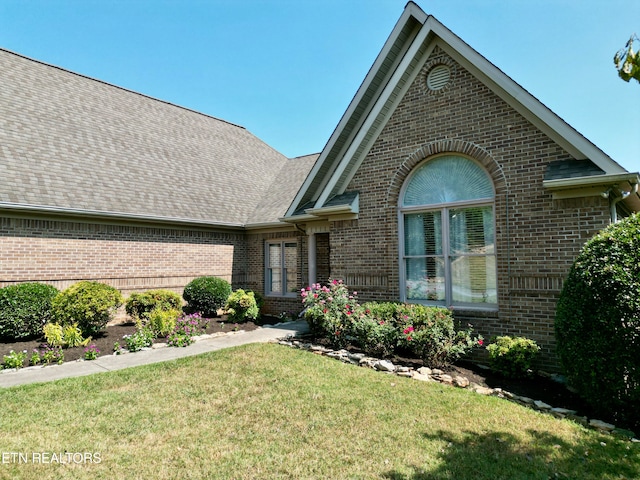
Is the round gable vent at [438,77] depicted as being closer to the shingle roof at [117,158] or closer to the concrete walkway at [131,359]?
the concrete walkway at [131,359]

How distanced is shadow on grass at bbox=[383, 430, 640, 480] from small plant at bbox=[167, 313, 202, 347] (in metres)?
6.31

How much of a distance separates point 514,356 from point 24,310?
10104mm

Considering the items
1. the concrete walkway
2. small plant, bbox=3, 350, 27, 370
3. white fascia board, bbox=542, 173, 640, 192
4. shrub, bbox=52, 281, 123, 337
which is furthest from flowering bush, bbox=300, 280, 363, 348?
small plant, bbox=3, 350, 27, 370

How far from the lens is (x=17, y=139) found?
10547mm

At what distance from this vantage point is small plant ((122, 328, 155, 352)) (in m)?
8.37

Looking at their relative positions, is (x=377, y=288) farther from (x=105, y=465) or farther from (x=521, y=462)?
(x=105, y=465)

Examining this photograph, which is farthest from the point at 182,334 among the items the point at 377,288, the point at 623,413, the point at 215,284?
the point at 623,413

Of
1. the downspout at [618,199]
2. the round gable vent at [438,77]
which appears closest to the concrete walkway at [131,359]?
the round gable vent at [438,77]

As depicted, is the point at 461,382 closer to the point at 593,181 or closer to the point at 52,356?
the point at 593,181

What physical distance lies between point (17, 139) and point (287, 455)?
11549mm

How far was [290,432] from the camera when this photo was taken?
444 centimetres

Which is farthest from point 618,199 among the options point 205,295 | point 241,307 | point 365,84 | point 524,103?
point 205,295

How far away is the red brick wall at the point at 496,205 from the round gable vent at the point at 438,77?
0.14 metres

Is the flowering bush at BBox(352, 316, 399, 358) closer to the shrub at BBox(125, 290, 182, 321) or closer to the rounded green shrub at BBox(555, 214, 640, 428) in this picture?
the rounded green shrub at BBox(555, 214, 640, 428)
